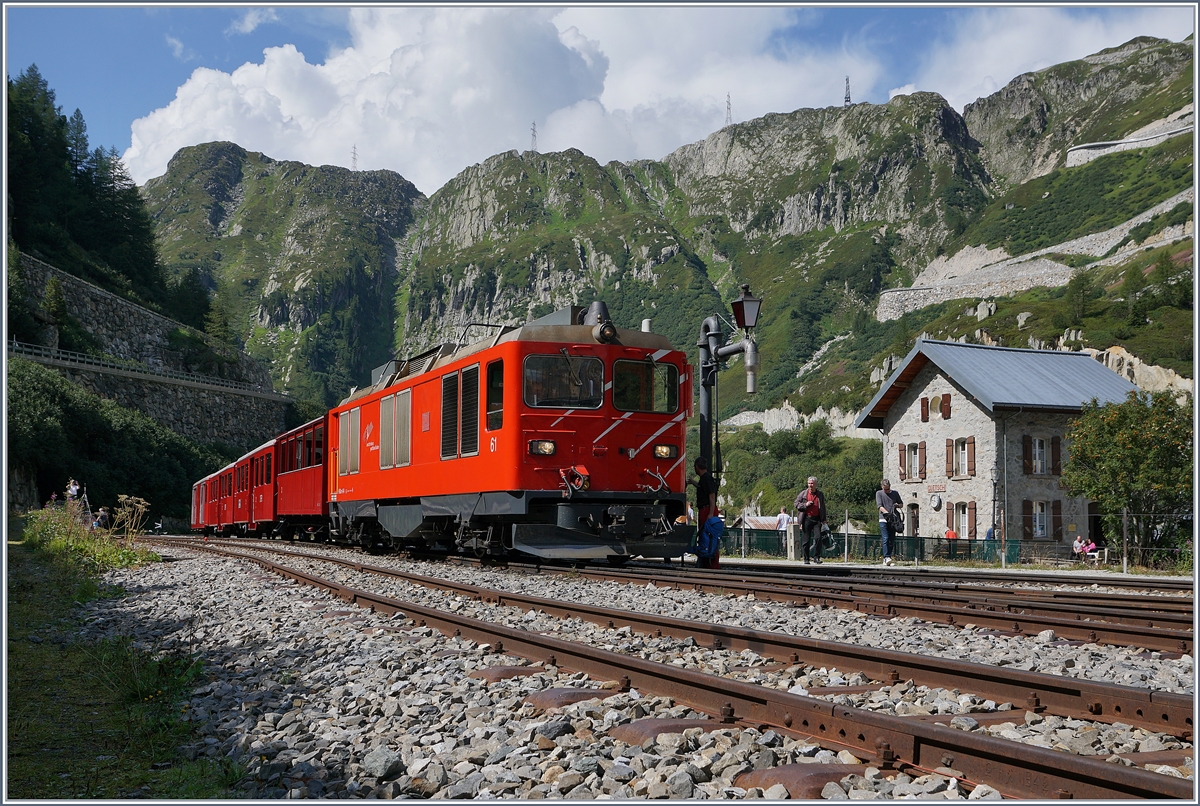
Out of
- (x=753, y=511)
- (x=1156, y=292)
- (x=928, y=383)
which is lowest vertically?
(x=753, y=511)

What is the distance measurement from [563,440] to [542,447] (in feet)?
1.03

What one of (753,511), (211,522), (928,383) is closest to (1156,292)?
(753,511)

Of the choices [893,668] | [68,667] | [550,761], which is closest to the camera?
[550,761]

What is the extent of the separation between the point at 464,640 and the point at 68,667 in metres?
2.94

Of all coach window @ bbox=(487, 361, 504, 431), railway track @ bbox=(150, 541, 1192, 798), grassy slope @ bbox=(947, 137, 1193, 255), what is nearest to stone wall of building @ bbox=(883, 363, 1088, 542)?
coach window @ bbox=(487, 361, 504, 431)

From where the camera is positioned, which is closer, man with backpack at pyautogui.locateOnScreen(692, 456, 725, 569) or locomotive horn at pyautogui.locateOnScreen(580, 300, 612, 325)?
locomotive horn at pyautogui.locateOnScreen(580, 300, 612, 325)

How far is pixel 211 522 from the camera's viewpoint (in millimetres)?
39969

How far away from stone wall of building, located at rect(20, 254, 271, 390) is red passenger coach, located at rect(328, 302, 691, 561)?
56.9 metres

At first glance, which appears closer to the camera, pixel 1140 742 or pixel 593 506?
pixel 1140 742

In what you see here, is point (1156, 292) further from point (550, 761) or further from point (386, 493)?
point (550, 761)

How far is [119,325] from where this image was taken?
71938 mm

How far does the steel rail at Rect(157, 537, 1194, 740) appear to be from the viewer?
428cm

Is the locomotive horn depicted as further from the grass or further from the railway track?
the grass

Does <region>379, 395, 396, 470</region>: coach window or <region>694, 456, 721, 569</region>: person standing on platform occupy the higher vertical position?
<region>379, 395, 396, 470</region>: coach window
